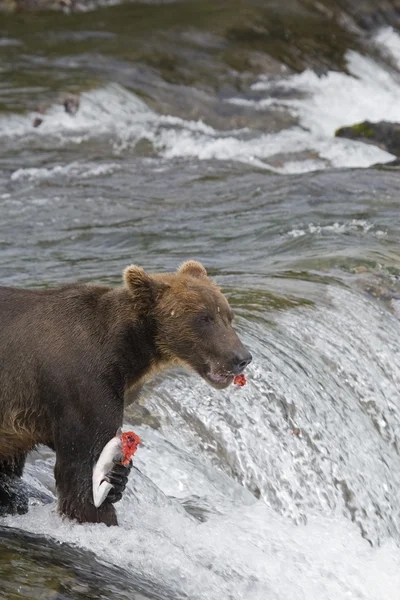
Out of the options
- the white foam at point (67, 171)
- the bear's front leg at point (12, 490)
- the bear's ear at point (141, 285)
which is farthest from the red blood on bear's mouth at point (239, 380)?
the white foam at point (67, 171)

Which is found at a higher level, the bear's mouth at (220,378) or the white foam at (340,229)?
the bear's mouth at (220,378)

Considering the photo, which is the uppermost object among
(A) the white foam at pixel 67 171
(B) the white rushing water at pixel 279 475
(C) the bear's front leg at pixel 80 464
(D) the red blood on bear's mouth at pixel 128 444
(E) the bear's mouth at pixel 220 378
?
(E) the bear's mouth at pixel 220 378

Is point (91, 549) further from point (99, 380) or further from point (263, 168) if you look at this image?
point (263, 168)

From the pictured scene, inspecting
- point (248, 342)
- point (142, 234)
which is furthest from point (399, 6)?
point (248, 342)

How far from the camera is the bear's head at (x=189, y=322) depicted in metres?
5.10

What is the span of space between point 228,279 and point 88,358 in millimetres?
4620

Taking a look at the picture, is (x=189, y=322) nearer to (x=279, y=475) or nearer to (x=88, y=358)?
(x=88, y=358)

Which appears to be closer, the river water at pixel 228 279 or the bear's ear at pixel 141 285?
the bear's ear at pixel 141 285

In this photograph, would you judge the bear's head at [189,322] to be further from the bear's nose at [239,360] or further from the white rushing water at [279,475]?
the white rushing water at [279,475]

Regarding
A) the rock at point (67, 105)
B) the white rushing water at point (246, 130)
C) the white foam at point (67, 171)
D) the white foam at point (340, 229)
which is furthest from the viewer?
the rock at point (67, 105)

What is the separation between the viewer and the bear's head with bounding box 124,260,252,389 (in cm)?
510

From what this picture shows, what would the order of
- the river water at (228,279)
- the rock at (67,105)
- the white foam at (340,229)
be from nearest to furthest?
the river water at (228,279) → the white foam at (340,229) → the rock at (67,105)

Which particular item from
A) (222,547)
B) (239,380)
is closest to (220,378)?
(239,380)

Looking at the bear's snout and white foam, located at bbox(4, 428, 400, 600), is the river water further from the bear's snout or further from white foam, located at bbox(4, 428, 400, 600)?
the bear's snout
